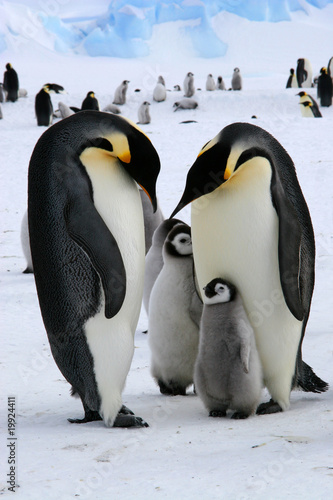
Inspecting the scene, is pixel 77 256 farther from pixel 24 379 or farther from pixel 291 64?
pixel 291 64

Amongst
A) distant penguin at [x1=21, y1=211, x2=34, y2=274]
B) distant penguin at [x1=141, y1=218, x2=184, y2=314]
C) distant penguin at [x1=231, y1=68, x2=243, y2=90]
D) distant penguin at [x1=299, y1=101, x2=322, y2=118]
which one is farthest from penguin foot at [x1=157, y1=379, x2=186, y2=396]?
distant penguin at [x1=231, y1=68, x2=243, y2=90]

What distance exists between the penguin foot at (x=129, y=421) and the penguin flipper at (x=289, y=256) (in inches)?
26.9

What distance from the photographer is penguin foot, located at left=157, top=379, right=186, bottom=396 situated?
8.95 ft

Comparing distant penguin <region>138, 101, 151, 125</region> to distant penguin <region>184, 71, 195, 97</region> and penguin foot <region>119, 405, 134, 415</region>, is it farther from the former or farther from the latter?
penguin foot <region>119, 405, 134, 415</region>

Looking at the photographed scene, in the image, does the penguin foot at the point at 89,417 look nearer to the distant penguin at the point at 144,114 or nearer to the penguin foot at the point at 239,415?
the penguin foot at the point at 239,415

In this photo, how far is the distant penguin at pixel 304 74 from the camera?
75.0 feet

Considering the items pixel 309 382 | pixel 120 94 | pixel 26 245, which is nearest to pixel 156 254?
pixel 309 382

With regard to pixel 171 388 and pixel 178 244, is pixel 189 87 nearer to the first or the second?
pixel 178 244

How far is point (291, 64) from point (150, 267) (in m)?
36.0

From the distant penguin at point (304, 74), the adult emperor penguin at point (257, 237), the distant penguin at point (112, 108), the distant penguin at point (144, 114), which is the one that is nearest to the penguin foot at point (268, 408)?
the adult emperor penguin at point (257, 237)

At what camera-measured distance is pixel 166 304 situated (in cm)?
271

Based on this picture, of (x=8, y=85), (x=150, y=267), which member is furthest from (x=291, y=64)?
(x=150, y=267)

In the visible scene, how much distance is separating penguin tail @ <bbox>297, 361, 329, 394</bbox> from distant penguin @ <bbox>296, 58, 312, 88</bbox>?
21.8 metres

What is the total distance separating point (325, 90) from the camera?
1773 centimetres
